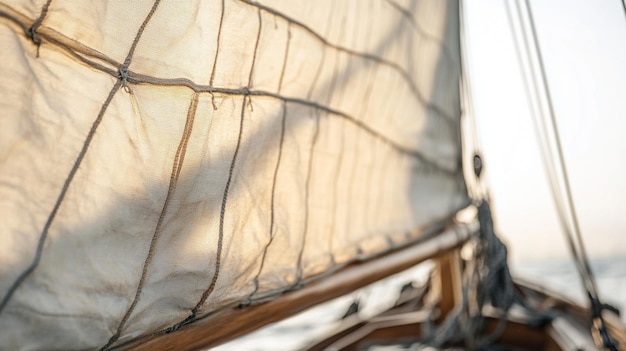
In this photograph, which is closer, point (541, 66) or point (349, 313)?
point (541, 66)

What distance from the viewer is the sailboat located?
79cm

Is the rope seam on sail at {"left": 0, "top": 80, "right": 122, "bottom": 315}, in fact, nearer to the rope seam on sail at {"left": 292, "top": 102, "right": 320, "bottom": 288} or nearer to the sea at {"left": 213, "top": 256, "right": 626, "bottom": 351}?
the rope seam on sail at {"left": 292, "top": 102, "right": 320, "bottom": 288}

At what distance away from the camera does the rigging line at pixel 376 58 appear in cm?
127

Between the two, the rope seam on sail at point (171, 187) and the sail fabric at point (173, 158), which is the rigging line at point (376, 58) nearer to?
the sail fabric at point (173, 158)

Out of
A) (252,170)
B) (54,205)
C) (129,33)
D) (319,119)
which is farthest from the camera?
(319,119)

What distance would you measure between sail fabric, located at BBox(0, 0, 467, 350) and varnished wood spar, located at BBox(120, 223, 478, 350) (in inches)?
1.3

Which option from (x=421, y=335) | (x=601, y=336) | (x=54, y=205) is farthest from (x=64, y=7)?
(x=421, y=335)

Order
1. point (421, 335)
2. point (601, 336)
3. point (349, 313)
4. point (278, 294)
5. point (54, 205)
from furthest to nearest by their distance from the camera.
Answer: point (349, 313)
point (421, 335)
point (601, 336)
point (278, 294)
point (54, 205)

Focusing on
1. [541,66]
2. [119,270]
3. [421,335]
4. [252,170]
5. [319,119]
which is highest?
[541,66]

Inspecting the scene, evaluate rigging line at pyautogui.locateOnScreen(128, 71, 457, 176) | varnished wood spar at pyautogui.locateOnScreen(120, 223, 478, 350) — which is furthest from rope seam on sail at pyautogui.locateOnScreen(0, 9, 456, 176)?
varnished wood spar at pyautogui.locateOnScreen(120, 223, 478, 350)

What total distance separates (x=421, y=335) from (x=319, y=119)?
1474 millimetres

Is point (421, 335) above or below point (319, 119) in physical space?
below

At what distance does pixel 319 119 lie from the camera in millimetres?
1498

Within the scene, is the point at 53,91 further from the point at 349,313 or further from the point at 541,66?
the point at 349,313
